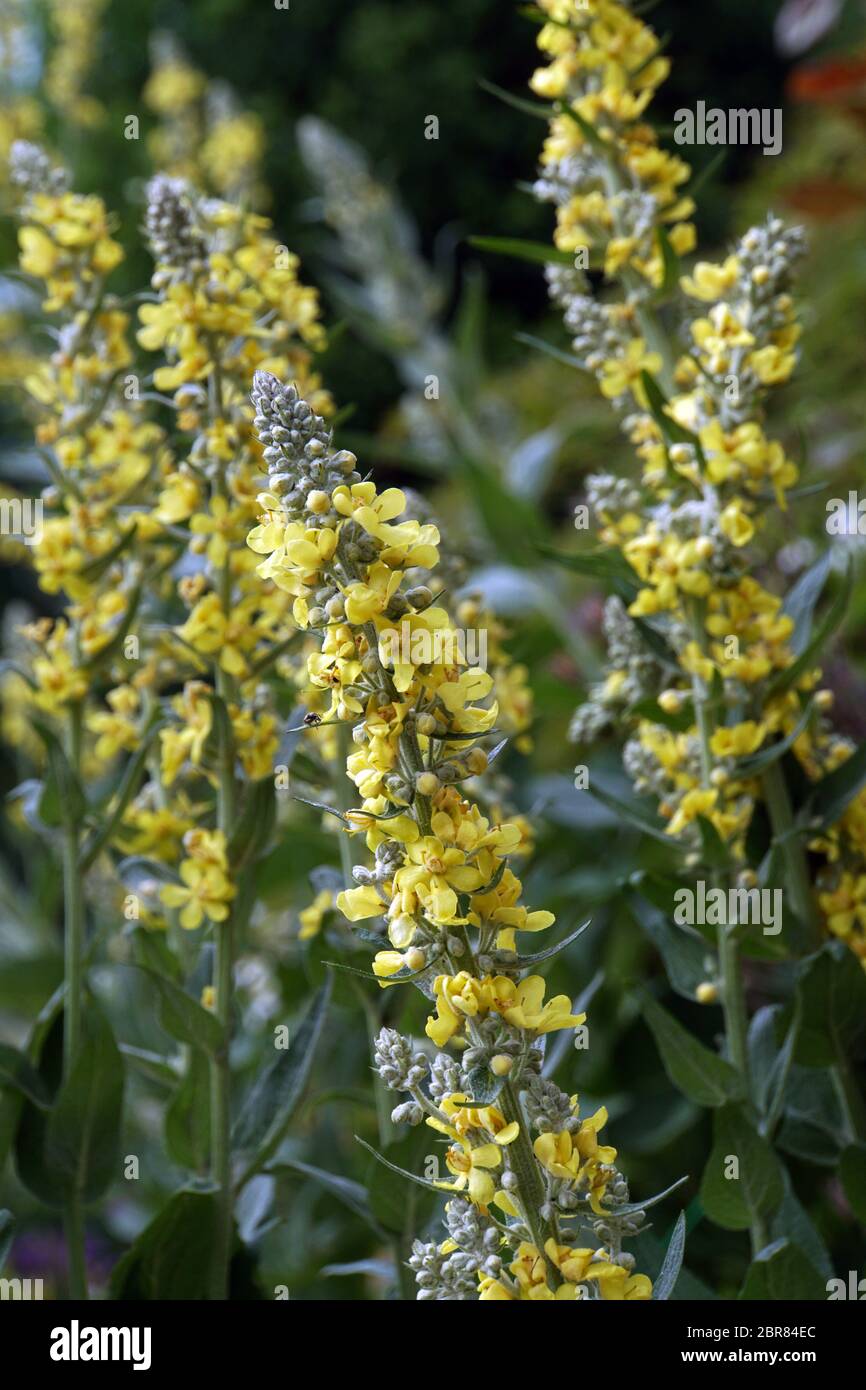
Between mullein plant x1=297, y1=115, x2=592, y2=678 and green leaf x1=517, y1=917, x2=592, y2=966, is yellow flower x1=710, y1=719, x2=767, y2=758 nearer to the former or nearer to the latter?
green leaf x1=517, y1=917, x2=592, y2=966

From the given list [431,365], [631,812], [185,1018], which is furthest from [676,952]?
[431,365]

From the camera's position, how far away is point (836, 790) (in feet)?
3.91

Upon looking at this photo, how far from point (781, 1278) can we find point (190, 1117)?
0.54 m

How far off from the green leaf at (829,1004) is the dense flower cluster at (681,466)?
0.24 feet

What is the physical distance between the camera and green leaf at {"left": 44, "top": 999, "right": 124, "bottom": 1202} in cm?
116

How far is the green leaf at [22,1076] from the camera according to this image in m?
1.19

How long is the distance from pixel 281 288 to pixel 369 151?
5674mm

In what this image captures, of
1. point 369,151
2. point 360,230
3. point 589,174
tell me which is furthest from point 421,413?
point 369,151

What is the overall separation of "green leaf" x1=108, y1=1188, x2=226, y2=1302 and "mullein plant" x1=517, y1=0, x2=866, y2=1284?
0.42 m

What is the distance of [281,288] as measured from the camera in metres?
1.25

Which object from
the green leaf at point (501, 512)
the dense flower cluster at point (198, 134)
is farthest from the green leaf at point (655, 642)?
the dense flower cluster at point (198, 134)

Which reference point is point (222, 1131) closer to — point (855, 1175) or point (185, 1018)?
point (185, 1018)

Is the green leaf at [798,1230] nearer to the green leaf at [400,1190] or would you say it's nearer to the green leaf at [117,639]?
the green leaf at [400,1190]
